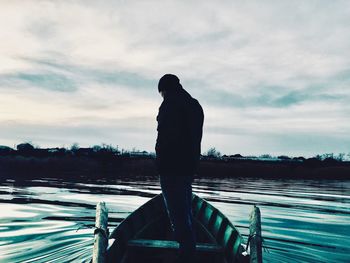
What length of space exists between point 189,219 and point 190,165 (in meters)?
0.81

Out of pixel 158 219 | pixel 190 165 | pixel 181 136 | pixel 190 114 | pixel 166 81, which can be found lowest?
pixel 158 219

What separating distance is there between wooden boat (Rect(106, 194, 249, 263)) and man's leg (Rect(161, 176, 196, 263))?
37.9 inches

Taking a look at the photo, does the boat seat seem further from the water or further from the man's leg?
the water

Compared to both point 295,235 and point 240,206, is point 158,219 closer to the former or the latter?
point 295,235

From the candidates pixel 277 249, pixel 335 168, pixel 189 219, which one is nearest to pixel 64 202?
pixel 277 249

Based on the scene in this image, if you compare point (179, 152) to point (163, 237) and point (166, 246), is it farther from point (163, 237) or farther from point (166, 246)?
point (163, 237)

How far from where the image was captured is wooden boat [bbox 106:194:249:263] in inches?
229

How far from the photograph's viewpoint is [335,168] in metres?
62.1

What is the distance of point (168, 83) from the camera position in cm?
477

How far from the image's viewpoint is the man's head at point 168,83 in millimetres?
4758

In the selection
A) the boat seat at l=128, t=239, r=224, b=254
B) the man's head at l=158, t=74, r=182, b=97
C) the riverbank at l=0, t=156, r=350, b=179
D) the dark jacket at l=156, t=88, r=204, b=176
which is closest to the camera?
the dark jacket at l=156, t=88, r=204, b=176

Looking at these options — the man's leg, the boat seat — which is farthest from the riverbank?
the man's leg

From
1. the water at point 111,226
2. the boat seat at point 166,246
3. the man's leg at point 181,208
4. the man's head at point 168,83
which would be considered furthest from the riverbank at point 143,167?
the man's head at point 168,83

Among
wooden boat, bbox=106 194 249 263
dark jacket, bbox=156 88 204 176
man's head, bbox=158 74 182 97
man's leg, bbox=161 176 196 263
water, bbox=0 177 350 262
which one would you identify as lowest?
water, bbox=0 177 350 262
